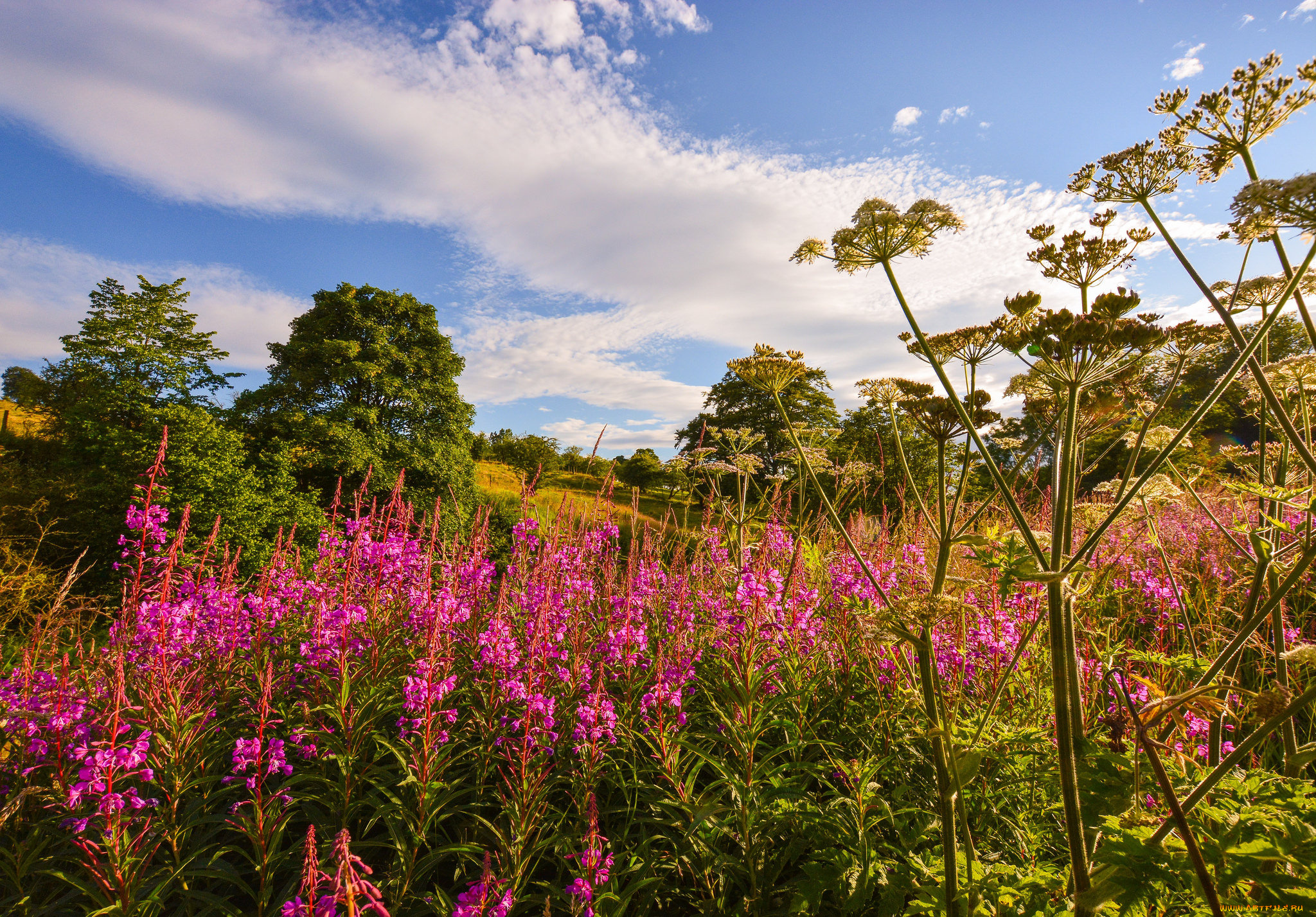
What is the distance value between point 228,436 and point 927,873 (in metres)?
15.6

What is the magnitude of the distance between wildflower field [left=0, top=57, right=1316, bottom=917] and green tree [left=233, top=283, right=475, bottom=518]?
13307 mm

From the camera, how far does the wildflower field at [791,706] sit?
1352 millimetres

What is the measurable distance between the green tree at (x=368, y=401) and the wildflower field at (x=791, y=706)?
13.3m

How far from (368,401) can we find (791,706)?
17984 mm

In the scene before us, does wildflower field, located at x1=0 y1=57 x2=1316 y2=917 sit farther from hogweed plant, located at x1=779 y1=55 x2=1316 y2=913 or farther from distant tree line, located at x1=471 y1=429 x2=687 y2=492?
distant tree line, located at x1=471 y1=429 x2=687 y2=492

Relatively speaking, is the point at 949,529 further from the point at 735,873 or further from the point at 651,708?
the point at 651,708

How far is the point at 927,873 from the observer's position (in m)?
1.85

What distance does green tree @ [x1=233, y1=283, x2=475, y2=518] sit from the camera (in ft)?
52.1

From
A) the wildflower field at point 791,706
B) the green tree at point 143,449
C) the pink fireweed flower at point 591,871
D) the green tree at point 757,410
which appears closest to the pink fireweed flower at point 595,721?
the wildflower field at point 791,706

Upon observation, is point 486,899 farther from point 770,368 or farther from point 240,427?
point 240,427

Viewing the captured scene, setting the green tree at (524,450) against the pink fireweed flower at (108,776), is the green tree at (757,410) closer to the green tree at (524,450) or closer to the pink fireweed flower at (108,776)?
the green tree at (524,450)

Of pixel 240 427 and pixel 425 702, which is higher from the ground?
pixel 240 427

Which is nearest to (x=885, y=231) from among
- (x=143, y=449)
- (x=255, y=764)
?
(x=255, y=764)

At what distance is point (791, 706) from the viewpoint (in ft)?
10.5
